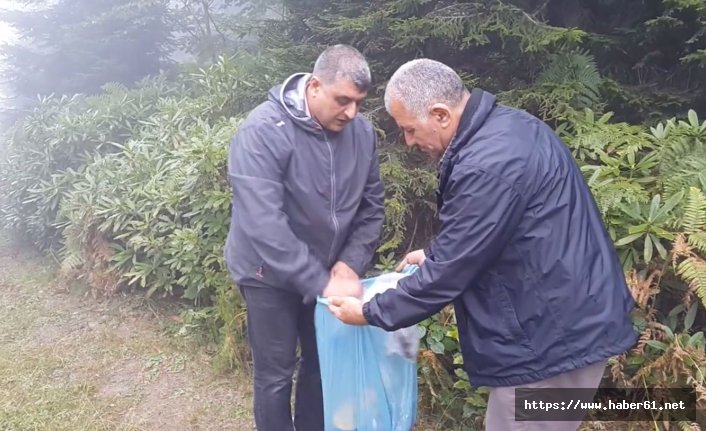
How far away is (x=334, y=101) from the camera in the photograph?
2.08 m

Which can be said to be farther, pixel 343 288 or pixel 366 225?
pixel 366 225

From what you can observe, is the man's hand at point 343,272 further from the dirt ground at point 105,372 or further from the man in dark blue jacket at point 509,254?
the dirt ground at point 105,372

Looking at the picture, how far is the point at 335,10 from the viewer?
440 centimetres

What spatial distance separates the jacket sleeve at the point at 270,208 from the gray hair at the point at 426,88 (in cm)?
61

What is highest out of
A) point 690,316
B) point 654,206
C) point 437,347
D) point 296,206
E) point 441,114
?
point 441,114

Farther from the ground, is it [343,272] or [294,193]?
[294,193]

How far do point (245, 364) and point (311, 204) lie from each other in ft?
5.83

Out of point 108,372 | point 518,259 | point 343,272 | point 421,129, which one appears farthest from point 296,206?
point 108,372

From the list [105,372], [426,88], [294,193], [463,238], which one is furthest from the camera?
[105,372]

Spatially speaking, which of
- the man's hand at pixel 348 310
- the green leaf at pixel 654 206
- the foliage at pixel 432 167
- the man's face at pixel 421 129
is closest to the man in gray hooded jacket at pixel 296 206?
the man's hand at pixel 348 310

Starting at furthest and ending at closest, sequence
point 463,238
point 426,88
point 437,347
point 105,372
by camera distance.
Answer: point 105,372 < point 437,347 < point 426,88 < point 463,238

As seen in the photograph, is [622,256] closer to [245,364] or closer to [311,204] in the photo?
[311,204]

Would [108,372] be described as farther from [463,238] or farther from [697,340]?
[697,340]

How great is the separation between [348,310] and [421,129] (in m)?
0.70
